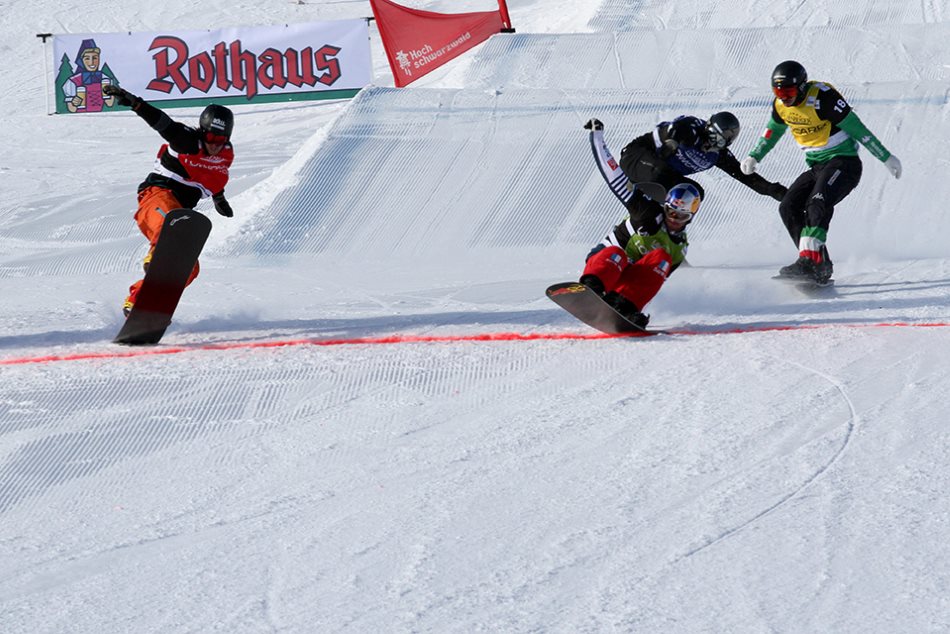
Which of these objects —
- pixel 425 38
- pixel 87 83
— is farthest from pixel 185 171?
pixel 87 83

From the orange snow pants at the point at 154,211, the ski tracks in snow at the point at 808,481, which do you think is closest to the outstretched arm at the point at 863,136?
the ski tracks in snow at the point at 808,481

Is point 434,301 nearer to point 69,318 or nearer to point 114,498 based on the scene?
point 69,318

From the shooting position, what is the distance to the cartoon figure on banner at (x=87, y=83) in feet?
48.0

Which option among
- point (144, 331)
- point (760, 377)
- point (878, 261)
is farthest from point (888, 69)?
point (144, 331)

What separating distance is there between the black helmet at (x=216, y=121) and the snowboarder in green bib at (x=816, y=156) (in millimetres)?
3346

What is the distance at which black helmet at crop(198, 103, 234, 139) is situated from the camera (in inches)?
245

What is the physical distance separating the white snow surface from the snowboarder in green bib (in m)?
0.34

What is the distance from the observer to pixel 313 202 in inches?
363

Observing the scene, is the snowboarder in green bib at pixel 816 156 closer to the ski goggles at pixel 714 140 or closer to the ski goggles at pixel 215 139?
the ski goggles at pixel 714 140

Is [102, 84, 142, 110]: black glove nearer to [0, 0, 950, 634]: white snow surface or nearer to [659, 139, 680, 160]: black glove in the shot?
[0, 0, 950, 634]: white snow surface

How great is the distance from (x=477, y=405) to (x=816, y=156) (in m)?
3.55

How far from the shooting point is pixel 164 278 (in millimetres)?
6117

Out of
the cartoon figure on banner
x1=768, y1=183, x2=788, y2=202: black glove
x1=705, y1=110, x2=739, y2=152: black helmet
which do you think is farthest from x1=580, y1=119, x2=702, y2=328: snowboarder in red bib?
the cartoon figure on banner

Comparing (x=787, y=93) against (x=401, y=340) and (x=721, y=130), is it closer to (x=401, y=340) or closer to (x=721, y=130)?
(x=721, y=130)
